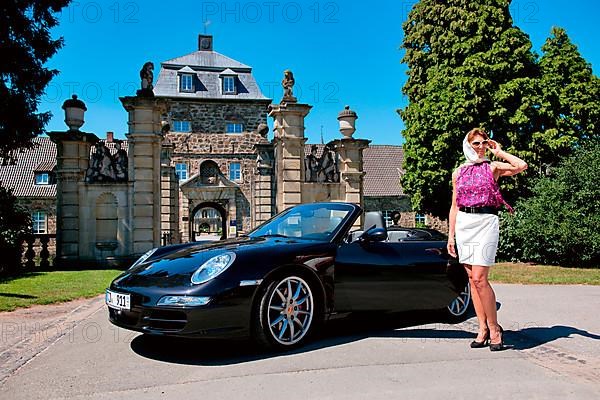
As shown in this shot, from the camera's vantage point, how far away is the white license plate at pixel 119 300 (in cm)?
440

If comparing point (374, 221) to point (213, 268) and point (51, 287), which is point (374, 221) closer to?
point (213, 268)

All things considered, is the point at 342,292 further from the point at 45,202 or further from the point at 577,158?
the point at 45,202

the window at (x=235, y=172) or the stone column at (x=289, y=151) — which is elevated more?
the window at (x=235, y=172)

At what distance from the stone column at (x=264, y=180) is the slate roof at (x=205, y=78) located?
2573cm

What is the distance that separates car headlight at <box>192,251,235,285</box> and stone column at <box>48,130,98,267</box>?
32.0ft

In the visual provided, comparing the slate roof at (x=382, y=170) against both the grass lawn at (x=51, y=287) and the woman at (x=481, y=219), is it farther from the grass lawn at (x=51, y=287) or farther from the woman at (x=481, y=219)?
the woman at (x=481, y=219)

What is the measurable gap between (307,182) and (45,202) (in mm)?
27136

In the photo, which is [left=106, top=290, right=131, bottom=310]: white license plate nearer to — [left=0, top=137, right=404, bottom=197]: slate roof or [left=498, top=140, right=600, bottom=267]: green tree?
[left=498, top=140, right=600, bottom=267]: green tree

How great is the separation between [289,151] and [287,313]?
9693 millimetres

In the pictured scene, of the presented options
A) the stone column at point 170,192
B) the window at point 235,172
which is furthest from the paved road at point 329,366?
the window at point 235,172

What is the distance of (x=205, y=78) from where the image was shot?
4084 centimetres

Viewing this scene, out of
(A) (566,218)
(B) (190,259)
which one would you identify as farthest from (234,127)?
(B) (190,259)

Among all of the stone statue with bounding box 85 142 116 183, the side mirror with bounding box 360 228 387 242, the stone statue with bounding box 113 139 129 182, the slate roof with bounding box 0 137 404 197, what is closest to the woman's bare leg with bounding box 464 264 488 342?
the side mirror with bounding box 360 228 387 242

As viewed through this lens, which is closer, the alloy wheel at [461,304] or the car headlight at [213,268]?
the car headlight at [213,268]
